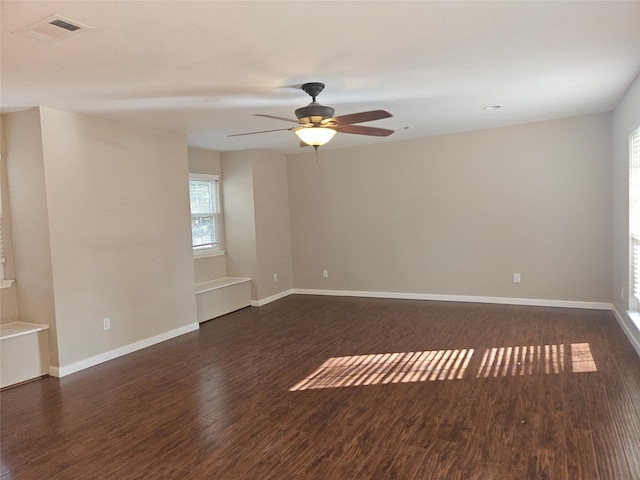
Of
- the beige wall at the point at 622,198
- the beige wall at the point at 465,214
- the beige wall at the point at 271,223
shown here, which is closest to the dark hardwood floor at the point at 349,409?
the beige wall at the point at 622,198

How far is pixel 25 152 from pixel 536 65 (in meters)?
4.35

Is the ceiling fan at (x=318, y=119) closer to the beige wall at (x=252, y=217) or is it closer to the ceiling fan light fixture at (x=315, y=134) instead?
the ceiling fan light fixture at (x=315, y=134)

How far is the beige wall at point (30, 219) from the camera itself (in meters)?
3.83

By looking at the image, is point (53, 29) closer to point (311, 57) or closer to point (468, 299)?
point (311, 57)

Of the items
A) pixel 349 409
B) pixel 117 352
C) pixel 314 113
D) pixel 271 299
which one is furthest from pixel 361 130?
pixel 271 299

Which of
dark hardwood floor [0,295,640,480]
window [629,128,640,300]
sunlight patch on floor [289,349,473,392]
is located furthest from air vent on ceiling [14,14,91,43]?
window [629,128,640,300]

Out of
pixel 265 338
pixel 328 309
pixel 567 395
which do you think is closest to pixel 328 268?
pixel 328 309

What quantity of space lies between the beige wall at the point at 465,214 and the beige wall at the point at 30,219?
161 inches

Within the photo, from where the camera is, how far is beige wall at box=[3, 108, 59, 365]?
383 cm

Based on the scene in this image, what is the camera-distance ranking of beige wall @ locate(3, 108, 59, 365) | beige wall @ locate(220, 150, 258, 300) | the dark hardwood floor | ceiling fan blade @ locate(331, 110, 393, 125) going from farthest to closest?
beige wall @ locate(220, 150, 258, 300), beige wall @ locate(3, 108, 59, 365), ceiling fan blade @ locate(331, 110, 393, 125), the dark hardwood floor

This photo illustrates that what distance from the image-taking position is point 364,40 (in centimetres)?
257

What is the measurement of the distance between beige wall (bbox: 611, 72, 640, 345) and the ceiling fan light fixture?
8.60 ft

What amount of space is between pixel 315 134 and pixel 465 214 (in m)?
3.41

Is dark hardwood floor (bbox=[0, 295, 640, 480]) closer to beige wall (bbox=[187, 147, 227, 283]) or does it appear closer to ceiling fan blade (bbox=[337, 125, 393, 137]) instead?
beige wall (bbox=[187, 147, 227, 283])
